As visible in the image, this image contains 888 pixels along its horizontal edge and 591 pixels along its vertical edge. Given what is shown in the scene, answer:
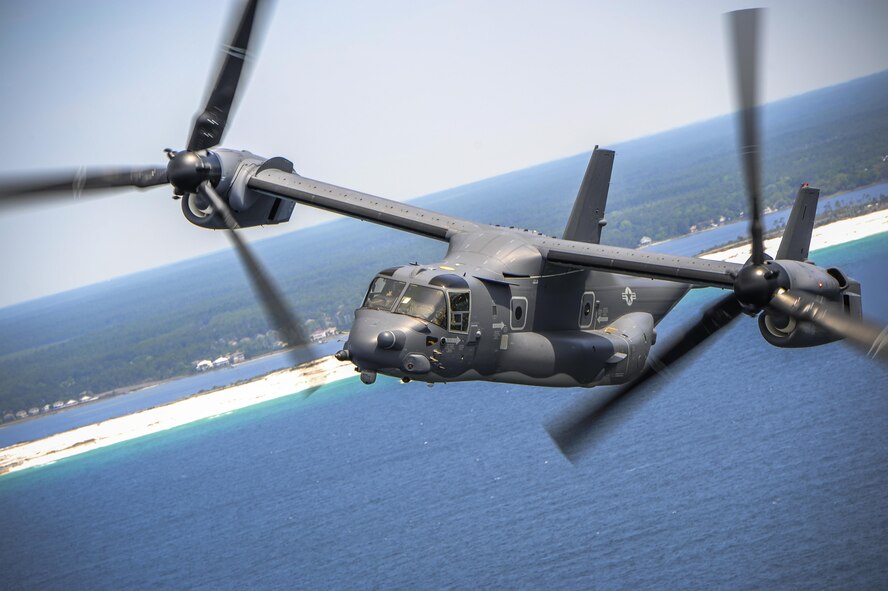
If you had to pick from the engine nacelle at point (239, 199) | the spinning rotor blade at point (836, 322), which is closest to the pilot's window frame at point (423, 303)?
the engine nacelle at point (239, 199)

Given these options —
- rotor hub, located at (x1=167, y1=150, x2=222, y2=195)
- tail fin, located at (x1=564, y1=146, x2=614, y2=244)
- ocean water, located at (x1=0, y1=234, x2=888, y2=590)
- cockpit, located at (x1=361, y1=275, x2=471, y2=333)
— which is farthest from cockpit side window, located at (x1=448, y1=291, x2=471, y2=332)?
ocean water, located at (x1=0, y1=234, x2=888, y2=590)

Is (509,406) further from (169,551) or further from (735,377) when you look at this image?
(169,551)

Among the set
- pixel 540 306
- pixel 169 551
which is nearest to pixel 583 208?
pixel 540 306

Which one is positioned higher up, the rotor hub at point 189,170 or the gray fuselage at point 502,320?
the rotor hub at point 189,170

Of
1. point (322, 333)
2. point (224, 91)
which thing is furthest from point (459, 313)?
point (322, 333)

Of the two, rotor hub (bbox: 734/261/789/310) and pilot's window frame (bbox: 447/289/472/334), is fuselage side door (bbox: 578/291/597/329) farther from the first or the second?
rotor hub (bbox: 734/261/789/310)

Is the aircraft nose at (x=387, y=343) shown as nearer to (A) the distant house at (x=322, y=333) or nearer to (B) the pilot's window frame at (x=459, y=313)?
(B) the pilot's window frame at (x=459, y=313)

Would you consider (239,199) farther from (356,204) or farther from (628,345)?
(628,345)
